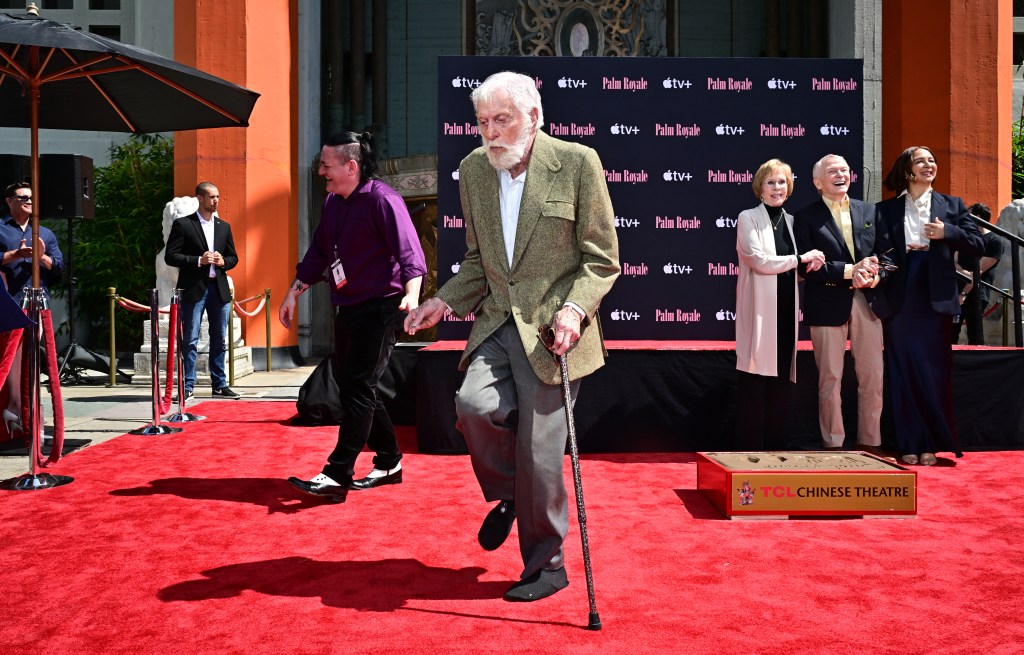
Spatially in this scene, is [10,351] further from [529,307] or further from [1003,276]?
[1003,276]

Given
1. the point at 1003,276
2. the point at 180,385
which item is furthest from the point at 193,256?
the point at 1003,276

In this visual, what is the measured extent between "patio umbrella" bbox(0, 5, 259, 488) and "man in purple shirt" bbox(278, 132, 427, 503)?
5.33 ft

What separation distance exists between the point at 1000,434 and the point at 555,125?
375cm

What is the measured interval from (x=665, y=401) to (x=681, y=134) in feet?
7.24

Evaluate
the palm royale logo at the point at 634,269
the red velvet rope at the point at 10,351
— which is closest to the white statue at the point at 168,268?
the red velvet rope at the point at 10,351

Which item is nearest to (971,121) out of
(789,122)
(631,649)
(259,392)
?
(789,122)

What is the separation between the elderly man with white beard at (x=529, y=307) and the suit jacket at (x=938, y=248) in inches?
127

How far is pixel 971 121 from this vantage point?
11.2 m

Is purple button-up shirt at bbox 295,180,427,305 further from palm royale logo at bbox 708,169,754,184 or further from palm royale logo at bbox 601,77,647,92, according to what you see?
palm royale logo at bbox 708,169,754,184

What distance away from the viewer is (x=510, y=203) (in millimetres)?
3189

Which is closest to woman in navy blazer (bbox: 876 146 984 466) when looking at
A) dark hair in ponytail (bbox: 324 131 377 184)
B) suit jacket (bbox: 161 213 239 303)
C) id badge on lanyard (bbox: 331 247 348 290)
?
dark hair in ponytail (bbox: 324 131 377 184)

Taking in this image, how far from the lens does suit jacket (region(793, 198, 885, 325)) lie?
18.9ft

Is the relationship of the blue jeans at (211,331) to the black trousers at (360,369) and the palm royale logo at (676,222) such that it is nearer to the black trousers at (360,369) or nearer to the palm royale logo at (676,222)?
the palm royale logo at (676,222)

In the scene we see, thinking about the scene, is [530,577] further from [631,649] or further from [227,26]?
[227,26]
